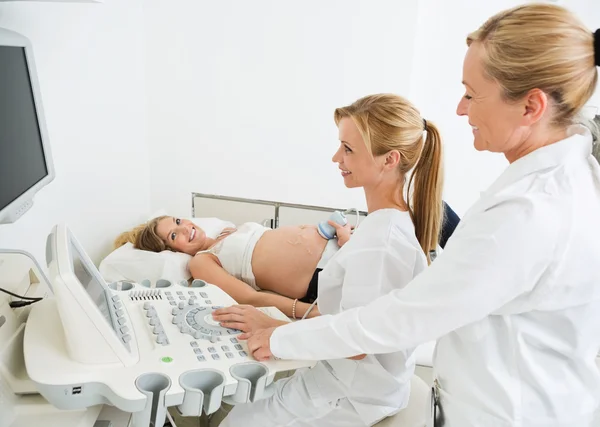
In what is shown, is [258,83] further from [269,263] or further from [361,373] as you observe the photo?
[361,373]

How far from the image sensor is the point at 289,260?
1.75 m

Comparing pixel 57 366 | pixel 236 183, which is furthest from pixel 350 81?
pixel 57 366

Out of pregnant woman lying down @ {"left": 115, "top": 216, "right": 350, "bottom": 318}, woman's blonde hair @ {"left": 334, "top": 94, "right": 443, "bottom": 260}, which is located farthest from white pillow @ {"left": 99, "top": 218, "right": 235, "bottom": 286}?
woman's blonde hair @ {"left": 334, "top": 94, "right": 443, "bottom": 260}

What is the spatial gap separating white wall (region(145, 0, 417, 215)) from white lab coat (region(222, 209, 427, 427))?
145 cm

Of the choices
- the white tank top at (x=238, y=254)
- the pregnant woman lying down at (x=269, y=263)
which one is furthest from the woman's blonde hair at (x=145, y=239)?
the white tank top at (x=238, y=254)

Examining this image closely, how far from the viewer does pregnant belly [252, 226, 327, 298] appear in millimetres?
1735

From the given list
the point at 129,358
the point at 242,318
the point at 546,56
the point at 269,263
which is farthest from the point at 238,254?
the point at 546,56

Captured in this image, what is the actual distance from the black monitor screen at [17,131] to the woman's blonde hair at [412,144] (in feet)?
2.41

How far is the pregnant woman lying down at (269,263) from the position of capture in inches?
65.6

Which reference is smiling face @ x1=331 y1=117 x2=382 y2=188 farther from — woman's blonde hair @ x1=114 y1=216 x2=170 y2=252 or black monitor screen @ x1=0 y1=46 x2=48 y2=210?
woman's blonde hair @ x1=114 y1=216 x2=170 y2=252

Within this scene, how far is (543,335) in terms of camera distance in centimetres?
89

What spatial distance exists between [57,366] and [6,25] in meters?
0.91

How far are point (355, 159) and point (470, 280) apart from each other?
21.8 inches

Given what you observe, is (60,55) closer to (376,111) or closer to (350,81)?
(376,111)
